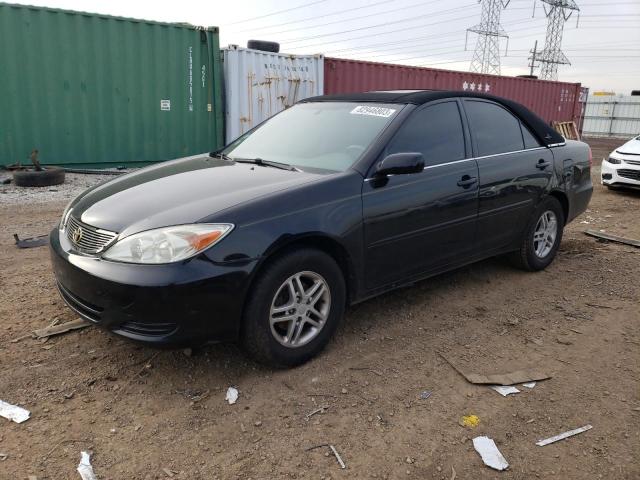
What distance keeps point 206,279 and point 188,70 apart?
27.9 ft

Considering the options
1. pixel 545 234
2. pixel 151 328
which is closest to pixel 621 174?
pixel 545 234

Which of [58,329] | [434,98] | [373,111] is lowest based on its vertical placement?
[58,329]

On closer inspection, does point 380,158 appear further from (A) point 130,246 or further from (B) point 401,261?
(A) point 130,246

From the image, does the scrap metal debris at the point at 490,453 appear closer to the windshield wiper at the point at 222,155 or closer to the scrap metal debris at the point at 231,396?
the scrap metal debris at the point at 231,396

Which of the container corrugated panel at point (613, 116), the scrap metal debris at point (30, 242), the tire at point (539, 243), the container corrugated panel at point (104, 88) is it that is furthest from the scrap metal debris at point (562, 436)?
the container corrugated panel at point (613, 116)

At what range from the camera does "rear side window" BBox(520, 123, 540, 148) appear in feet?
15.1

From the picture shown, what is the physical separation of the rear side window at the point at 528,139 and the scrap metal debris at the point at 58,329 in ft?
12.6

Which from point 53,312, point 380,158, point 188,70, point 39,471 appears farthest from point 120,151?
point 39,471

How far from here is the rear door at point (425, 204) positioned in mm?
3336

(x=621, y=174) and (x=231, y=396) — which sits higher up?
(x=621, y=174)

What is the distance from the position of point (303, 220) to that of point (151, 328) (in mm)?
989

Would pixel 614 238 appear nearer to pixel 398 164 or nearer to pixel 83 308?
pixel 398 164

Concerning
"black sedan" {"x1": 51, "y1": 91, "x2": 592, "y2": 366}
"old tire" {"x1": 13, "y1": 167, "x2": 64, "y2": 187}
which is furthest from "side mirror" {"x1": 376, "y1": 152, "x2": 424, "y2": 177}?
"old tire" {"x1": 13, "y1": 167, "x2": 64, "y2": 187}

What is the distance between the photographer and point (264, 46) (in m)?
11.2
